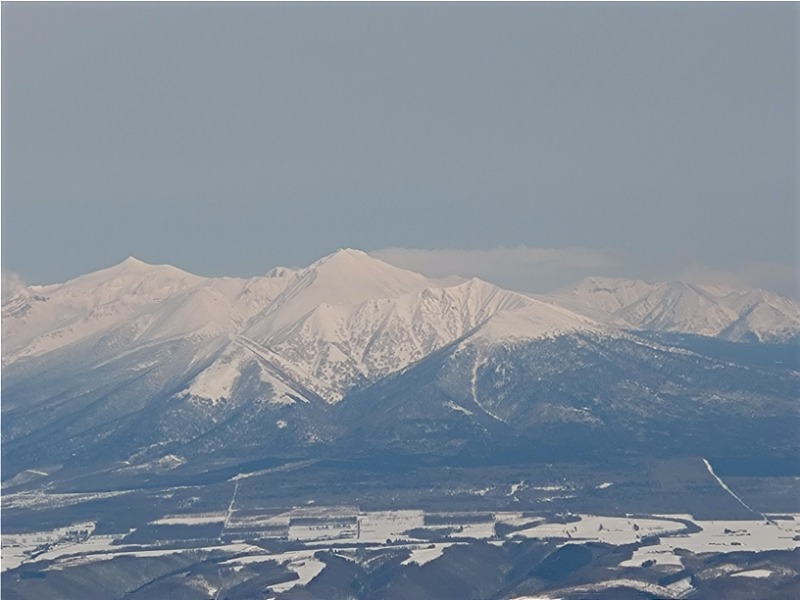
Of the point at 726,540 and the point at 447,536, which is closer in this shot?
A: the point at 726,540

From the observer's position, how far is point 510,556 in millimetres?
168625

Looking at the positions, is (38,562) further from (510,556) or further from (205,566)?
(510,556)

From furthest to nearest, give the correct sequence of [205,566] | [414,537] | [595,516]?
[595,516], [414,537], [205,566]

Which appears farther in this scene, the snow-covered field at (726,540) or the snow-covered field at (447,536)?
the snow-covered field at (447,536)

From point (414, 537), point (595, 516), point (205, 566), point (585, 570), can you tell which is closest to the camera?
point (585, 570)

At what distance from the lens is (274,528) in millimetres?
193750

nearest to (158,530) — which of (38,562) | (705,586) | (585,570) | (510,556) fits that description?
(38,562)

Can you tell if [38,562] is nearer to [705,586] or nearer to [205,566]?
[205,566]

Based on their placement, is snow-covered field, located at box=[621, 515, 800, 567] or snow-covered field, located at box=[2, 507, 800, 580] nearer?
snow-covered field, located at box=[621, 515, 800, 567]

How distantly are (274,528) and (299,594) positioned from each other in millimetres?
45258

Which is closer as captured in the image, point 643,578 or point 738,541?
point 643,578

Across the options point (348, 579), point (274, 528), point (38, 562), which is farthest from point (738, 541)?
point (38, 562)

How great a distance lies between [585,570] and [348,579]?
1906cm

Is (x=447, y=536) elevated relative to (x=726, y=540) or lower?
lower
